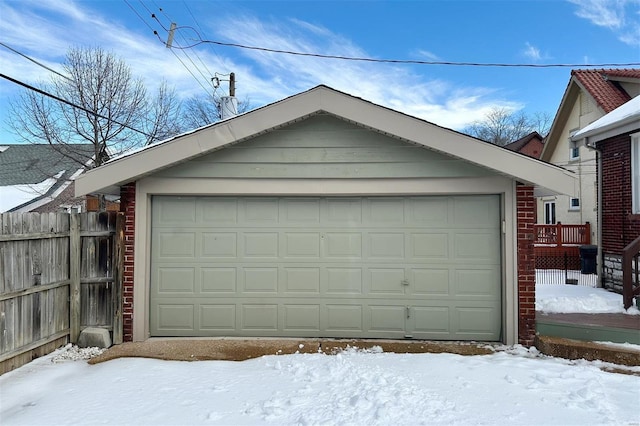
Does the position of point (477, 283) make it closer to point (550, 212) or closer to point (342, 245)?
point (342, 245)

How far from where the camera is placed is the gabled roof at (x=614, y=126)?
26.4 feet

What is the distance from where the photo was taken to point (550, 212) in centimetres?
1788

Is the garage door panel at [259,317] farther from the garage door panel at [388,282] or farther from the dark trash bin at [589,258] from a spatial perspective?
the dark trash bin at [589,258]

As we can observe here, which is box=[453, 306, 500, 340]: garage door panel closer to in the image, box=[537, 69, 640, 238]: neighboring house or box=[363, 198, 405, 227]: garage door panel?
box=[363, 198, 405, 227]: garage door panel

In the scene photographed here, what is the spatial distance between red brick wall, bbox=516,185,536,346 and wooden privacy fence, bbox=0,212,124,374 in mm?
5744

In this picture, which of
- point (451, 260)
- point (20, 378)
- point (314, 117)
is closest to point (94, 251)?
point (20, 378)

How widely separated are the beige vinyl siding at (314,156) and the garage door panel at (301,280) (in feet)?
4.67

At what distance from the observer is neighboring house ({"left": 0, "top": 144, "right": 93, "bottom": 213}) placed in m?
17.6

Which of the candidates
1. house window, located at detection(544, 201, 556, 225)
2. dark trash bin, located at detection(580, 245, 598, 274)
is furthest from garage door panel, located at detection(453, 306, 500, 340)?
house window, located at detection(544, 201, 556, 225)

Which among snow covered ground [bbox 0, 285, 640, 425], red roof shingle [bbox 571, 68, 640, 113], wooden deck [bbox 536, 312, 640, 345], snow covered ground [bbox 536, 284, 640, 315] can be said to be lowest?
snow covered ground [bbox 0, 285, 640, 425]

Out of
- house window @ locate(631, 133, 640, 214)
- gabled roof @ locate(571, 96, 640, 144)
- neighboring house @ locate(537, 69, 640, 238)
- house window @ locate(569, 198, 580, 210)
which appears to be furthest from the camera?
house window @ locate(569, 198, 580, 210)

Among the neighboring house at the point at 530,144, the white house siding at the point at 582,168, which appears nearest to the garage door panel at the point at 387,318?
the white house siding at the point at 582,168

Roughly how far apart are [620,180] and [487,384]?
7173 millimetres

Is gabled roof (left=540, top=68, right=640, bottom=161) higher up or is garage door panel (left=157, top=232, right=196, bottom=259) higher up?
gabled roof (left=540, top=68, right=640, bottom=161)
